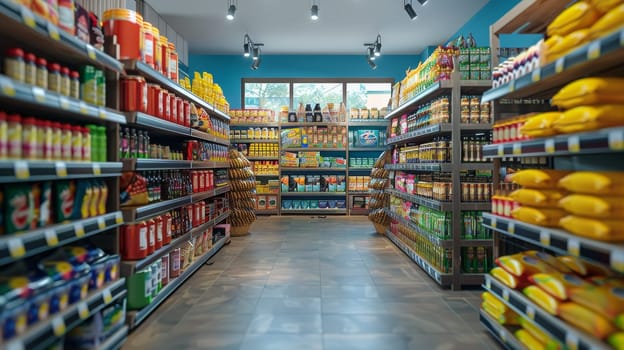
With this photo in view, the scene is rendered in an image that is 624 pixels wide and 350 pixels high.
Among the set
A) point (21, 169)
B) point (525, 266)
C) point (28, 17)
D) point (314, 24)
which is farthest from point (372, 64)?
point (21, 169)

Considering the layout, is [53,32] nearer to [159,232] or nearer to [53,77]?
[53,77]

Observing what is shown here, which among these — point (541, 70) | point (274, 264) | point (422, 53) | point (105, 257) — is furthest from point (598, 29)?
point (422, 53)

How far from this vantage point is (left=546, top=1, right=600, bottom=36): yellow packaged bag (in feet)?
5.75

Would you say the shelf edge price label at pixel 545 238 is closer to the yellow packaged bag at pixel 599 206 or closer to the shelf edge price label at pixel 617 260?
the yellow packaged bag at pixel 599 206

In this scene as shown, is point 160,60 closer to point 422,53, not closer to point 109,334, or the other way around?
Result: point 109,334

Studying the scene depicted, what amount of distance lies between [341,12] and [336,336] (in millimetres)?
6413

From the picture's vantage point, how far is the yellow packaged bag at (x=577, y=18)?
175cm

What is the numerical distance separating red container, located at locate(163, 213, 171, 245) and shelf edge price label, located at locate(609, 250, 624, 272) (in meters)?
3.11

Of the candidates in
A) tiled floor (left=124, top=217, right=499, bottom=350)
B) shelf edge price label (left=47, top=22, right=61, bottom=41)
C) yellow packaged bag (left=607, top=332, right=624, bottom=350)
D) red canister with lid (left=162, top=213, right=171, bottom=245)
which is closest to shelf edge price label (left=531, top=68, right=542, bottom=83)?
yellow packaged bag (left=607, top=332, right=624, bottom=350)

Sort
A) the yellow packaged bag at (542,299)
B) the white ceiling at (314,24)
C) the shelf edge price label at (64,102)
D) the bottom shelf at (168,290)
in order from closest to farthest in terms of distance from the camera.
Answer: the yellow packaged bag at (542,299) → the shelf edge price label at (64,102) → the bottom shelf at (168,290) → the white ceiling at (314,24)

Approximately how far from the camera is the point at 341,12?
7.33 meters

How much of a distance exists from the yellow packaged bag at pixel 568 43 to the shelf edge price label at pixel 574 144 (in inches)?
18.3

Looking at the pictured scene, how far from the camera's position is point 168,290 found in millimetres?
3312

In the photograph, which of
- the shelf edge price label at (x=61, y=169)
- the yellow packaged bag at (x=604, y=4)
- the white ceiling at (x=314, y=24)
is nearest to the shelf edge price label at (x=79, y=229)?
the shelf edge price label at (x=61, y=169)
